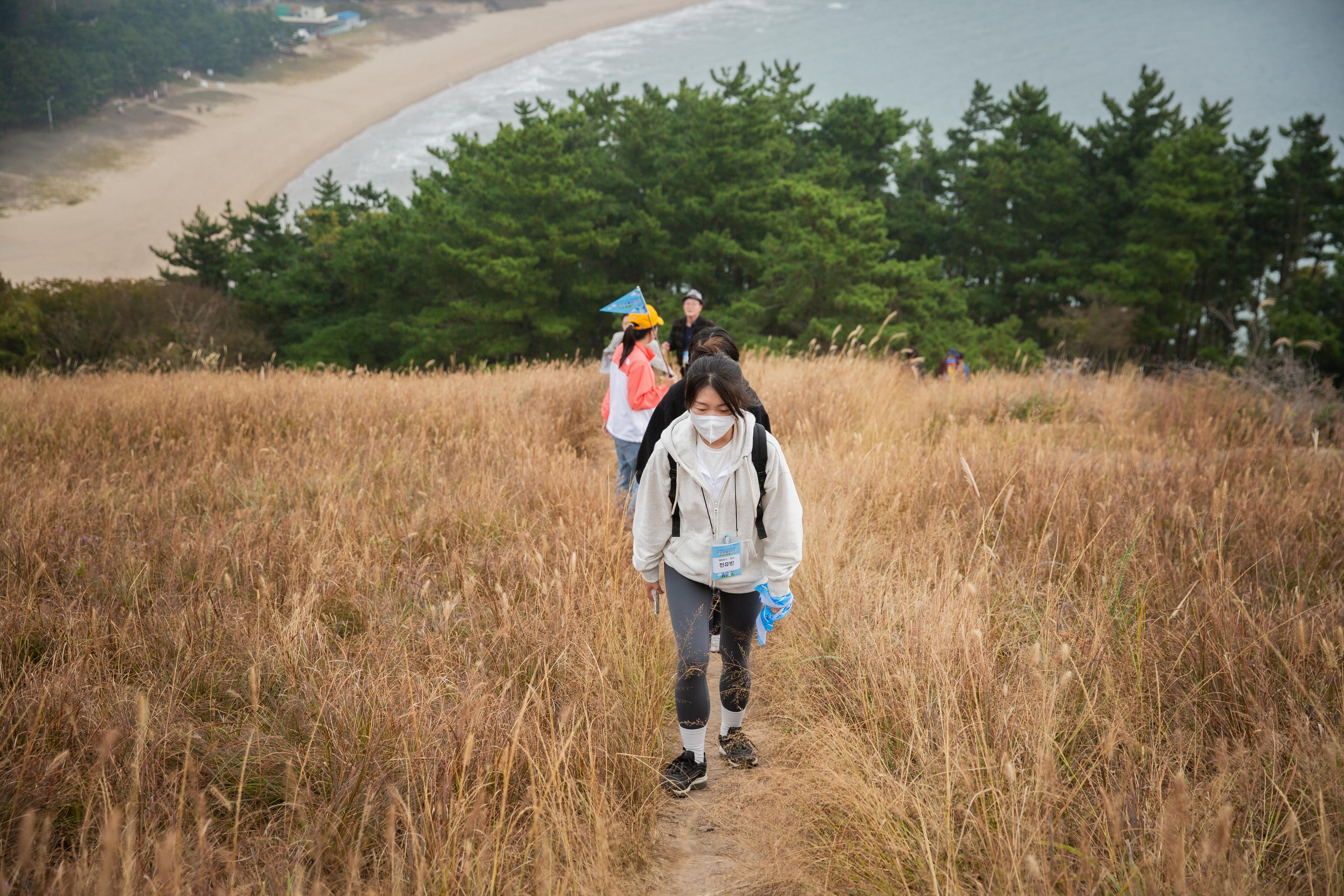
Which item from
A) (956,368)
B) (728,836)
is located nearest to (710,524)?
(728,836)

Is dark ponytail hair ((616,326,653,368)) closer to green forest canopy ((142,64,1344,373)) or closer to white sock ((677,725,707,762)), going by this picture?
white sock ((677,725,707,762))

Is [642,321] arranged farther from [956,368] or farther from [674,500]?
[956,368]

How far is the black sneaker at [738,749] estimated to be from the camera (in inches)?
112

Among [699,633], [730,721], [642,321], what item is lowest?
[730,721]

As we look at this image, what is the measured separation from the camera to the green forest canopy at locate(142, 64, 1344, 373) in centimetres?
2719

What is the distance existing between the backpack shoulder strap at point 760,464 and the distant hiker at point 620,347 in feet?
7.73

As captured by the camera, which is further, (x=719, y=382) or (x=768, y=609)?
(x=768, y=609)

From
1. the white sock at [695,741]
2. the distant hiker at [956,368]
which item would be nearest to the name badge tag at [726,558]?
the white sock at [695,741]

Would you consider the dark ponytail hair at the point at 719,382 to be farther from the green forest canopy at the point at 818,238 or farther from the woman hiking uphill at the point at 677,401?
the green forest canopy at the point at 818,238

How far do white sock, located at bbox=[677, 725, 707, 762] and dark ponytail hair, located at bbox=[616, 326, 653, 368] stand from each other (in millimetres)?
2880

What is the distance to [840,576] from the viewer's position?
11.8 ft

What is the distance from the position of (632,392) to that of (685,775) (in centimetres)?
287

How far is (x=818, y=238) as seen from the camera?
2559cm

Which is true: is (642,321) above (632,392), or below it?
above
